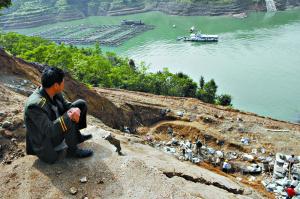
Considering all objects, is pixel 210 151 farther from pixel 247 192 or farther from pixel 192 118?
pixel 247 192

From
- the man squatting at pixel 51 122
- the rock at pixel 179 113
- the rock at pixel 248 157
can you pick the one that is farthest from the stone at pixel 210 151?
the man squatting at pixel 51 122

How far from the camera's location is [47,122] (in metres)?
5.08

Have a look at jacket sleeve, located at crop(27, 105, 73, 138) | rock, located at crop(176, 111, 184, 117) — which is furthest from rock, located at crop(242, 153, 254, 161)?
jacket sleeve, located at crop(27, 105, 73, 138)

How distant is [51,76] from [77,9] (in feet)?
277

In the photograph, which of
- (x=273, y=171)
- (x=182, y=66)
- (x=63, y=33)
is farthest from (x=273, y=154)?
(x=63, y=33)

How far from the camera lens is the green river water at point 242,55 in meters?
29.3

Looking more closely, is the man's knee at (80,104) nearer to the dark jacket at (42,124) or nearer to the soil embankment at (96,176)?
the dark jacket at (42,124)

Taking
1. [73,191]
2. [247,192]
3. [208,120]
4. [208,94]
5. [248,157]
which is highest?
[73,191]

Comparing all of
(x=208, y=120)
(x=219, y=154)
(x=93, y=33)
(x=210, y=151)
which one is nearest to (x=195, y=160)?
(x=210, y=151)

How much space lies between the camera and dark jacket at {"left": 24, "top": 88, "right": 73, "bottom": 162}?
200 inches

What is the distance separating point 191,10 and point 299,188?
207 ft

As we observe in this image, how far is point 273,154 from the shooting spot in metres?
13.1

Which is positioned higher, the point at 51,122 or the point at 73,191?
the point at 51,122

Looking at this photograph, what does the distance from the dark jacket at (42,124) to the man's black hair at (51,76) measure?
18 cm
